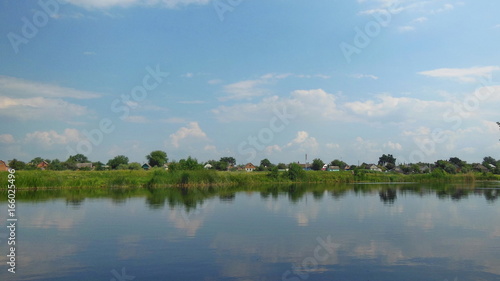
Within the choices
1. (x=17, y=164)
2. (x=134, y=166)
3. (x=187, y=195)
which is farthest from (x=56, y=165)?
(x=187, y=195)

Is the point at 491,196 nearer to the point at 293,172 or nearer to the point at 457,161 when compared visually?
the point at 293,172

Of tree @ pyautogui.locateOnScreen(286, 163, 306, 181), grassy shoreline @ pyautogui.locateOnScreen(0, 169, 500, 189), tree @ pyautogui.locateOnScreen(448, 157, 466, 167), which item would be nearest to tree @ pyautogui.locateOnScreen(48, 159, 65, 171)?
grassy shoreline @ pyautogui.locateOnScreen(0, 169, 500, 189)

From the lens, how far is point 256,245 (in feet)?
52.8

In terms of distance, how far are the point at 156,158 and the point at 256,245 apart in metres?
115

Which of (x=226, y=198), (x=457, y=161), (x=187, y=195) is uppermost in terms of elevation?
(x=457, y=161)

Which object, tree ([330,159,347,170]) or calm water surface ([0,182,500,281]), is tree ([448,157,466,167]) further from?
calm water surface ([0,182,500,281])

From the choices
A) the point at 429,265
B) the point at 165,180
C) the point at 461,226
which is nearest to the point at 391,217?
the point at 461,226

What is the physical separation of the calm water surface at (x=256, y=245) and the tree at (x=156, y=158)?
331 ft

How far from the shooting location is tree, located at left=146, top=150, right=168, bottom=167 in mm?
126938

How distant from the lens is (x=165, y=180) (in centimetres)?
5912

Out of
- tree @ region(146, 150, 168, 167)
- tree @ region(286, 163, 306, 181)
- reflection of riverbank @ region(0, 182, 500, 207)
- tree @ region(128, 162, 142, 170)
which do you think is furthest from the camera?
tree @ region(146, 150, 168, 167)

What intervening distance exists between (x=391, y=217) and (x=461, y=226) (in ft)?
14.2

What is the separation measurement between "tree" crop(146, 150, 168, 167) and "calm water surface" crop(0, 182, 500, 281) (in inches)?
3973

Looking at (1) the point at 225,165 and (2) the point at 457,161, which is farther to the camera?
(2) the point at 457,161
